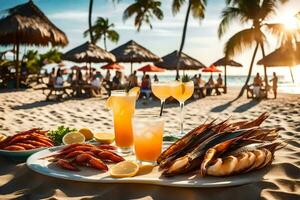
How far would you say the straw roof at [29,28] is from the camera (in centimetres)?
1638

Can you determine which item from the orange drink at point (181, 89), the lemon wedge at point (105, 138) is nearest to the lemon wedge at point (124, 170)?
the lemon wedge at point (105, 138)

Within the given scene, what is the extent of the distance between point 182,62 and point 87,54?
612 centimetres

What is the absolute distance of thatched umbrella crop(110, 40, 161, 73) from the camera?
19766 mm

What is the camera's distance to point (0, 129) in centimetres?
682

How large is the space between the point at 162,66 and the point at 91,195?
65.5 feet

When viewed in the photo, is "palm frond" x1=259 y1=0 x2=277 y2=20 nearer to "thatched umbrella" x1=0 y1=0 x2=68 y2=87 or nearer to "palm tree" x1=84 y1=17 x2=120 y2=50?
"thatched umbrella" x1=0 y1=0 x2=68 y2=87

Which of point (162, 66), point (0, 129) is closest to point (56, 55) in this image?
point (162, 66)

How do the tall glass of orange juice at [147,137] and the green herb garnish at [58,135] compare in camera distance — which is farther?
the green herb garnish at [58,135]

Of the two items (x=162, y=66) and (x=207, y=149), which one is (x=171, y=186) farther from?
(x=162, y=66)

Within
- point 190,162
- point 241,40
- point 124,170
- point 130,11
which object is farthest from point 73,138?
point 130,11

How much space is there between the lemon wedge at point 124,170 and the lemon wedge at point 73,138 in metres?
0.72

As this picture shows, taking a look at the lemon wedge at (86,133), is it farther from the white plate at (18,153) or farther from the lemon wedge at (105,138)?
the white plate at (18,153)

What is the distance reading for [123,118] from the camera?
258 cm

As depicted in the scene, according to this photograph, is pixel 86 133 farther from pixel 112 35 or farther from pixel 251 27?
pixel 112 35
